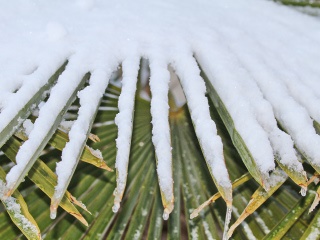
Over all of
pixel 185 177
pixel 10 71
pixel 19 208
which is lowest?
pixel 185 177

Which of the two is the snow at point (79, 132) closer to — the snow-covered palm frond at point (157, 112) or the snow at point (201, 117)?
the snow-covered palm frond at point (157, 112)

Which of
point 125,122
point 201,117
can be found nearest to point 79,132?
point 125,122

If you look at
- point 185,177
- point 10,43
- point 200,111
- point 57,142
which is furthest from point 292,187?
point 10,43

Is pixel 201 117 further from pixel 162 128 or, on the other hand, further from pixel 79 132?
pixel 79 132

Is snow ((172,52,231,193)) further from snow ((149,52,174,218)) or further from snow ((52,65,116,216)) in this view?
snow ((52,65,116,216))

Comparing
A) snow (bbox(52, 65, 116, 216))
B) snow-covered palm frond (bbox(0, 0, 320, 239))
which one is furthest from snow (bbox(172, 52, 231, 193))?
snow (bbox(52, 65, 116, 216))

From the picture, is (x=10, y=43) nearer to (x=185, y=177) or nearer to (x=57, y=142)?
(x=57, y=142)

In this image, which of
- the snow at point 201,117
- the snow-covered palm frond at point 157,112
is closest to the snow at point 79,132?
the snow-covered palm frond at point 157,112

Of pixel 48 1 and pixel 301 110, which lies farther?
pixel 48 1

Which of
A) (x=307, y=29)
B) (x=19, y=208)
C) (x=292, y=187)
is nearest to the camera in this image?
(x=19, y=208)
